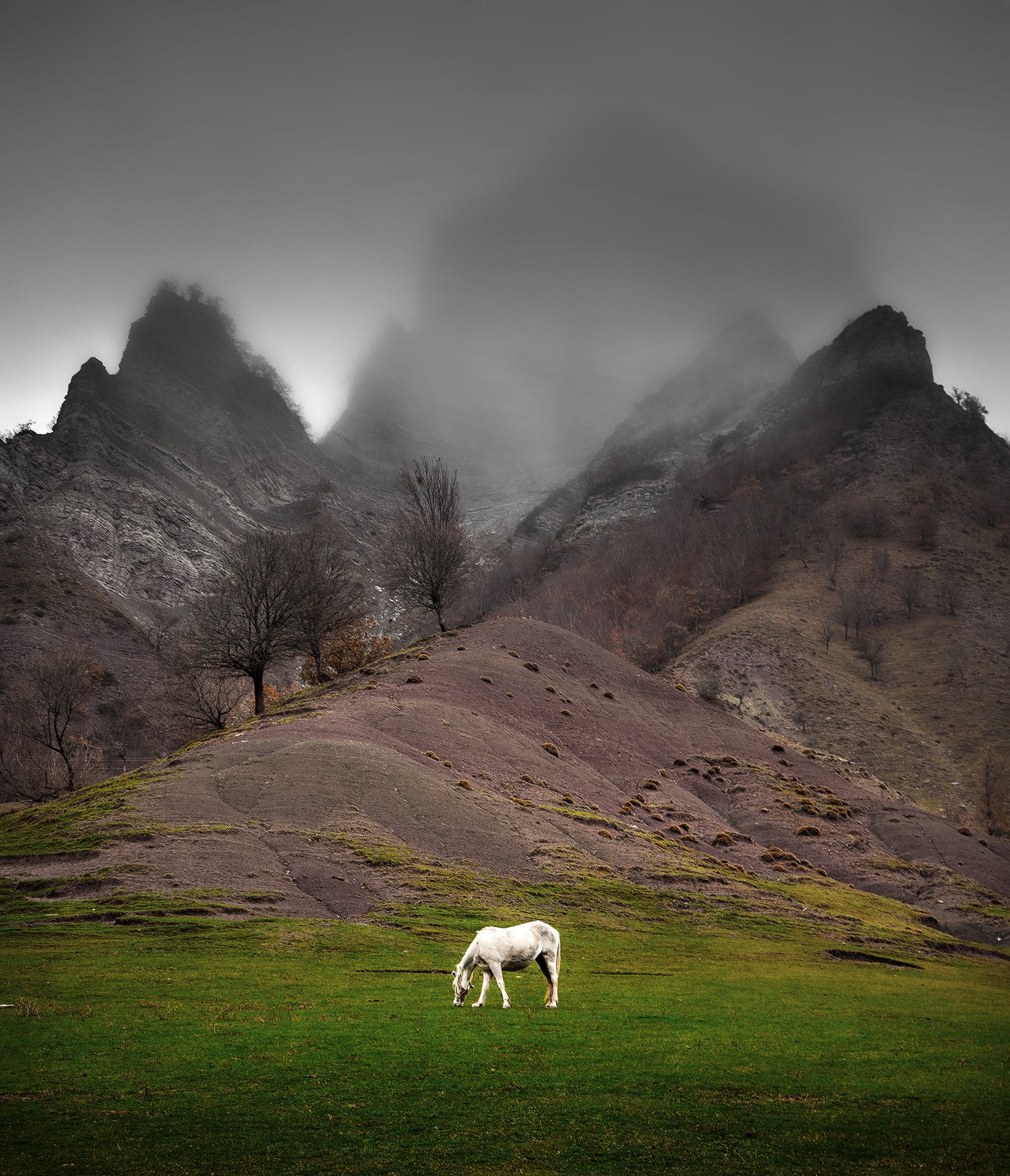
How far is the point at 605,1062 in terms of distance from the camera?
11.9 meters

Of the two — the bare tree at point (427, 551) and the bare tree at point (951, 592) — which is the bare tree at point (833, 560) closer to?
the bare tree at point (951, 592)

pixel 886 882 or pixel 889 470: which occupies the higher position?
pixel 889 470

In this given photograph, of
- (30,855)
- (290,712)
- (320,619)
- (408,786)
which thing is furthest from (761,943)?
(320,619)

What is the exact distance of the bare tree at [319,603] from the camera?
6462 cm

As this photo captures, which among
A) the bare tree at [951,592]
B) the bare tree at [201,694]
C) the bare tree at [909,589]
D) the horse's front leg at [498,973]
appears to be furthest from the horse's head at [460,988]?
the bare tree at [951,592]

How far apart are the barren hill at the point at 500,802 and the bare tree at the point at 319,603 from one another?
9220 mm

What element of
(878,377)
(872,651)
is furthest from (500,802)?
(878,377)

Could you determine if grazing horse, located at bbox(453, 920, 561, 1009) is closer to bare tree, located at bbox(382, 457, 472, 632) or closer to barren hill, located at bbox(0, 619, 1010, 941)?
barren hill, located at bbox(0, 619, 1010, 941)

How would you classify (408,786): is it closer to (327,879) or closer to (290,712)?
(327,879)

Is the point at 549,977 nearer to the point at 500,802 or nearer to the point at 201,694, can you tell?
the point at 500,802

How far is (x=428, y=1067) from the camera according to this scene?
11.0 m

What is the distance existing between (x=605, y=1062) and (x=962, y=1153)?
488 centimetres

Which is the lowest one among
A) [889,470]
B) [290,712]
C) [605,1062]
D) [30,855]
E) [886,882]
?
[886,882]

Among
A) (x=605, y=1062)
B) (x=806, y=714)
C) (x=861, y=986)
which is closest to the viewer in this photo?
(x=605, y=1062)
